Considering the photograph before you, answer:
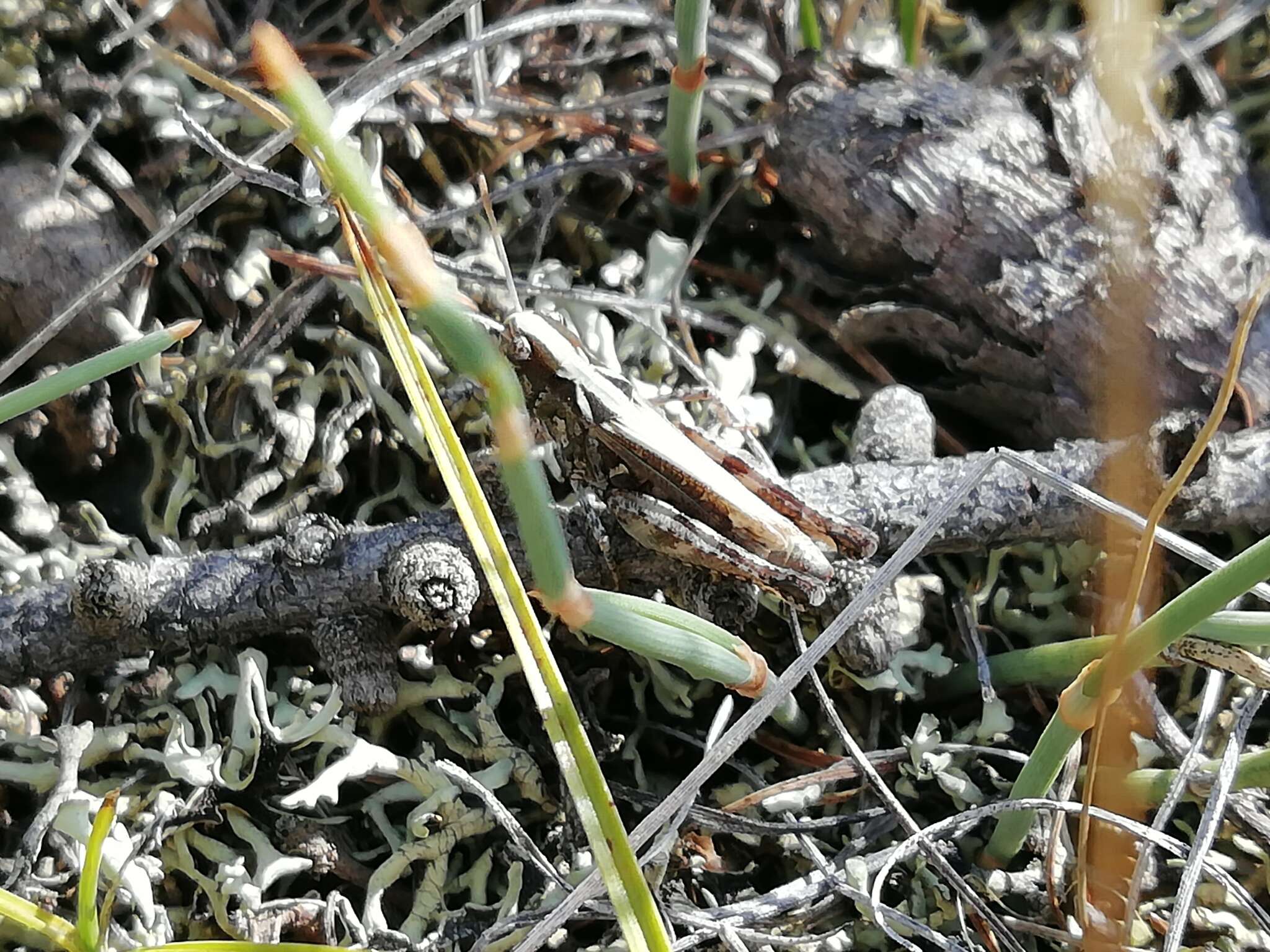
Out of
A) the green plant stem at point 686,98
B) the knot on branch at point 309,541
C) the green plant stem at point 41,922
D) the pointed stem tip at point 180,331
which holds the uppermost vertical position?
the green plant stem at point 686,98

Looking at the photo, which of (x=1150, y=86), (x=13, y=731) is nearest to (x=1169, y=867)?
Result: (x=1150, y=86)

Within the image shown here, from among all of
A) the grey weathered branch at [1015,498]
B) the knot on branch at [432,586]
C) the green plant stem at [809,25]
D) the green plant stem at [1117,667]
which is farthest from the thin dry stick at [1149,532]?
the green plant stem at [809,25]

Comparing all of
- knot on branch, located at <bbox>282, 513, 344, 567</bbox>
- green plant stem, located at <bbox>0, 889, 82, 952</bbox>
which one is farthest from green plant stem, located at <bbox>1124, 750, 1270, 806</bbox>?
green plant stem, located at <bbox>0, 889, 82, 952</bbox>

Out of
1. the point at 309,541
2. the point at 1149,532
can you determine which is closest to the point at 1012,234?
the point at 1149,532

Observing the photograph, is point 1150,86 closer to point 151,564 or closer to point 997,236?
point 997,236

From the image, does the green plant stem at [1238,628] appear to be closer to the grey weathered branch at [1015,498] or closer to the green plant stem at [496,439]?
the grey weathered branch at [1015,498]

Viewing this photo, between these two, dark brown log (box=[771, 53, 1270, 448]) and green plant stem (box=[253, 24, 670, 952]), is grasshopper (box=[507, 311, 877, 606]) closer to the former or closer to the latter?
green plant stem (box=[253, 24, 670, 952])
